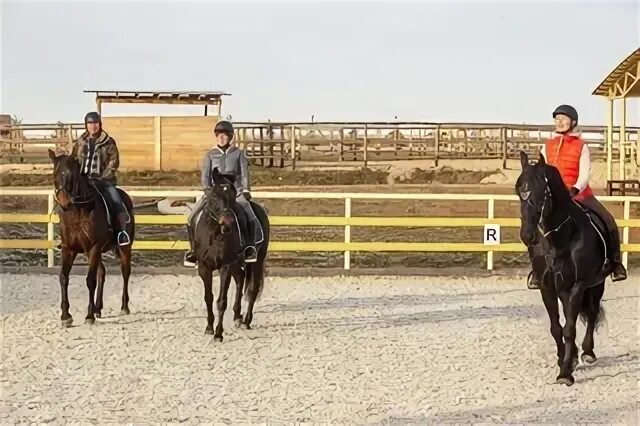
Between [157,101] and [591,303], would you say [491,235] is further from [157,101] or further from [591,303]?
[157,101]

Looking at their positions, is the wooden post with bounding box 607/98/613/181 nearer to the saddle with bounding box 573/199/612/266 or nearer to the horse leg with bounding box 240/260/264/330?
the horse leg with bounding box 240/260/264/330

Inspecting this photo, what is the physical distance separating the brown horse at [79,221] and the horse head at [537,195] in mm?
4068

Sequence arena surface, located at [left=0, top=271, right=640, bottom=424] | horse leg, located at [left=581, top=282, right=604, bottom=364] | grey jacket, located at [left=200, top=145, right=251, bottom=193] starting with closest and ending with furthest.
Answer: arena surface, located at [left=0, top=271, right=640, bottom=424] < horse leg, located at [left=581, top=282, right=604, bottom=364] < grey jacket, located at [left=200, top=145, right=251, bottom=193]

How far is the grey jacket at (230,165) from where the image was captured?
8328 millimetres

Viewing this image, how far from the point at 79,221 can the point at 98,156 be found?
0.78 m

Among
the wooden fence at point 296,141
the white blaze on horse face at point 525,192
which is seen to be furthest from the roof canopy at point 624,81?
the white blaze on horse face at point 525,192

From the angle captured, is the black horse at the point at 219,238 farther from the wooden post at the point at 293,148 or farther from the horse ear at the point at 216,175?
the wooden post at the point at 293,148

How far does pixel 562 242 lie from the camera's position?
6.76 metres

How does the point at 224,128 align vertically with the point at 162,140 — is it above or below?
below

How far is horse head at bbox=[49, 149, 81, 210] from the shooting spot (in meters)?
8.22

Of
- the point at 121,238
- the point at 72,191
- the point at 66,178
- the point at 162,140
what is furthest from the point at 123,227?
the point at 162,140

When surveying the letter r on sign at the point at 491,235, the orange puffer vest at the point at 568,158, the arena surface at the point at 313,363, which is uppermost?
the orange puffer vest at the point at 568,158

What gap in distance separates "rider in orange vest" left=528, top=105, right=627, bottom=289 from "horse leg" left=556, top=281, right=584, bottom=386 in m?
0.27

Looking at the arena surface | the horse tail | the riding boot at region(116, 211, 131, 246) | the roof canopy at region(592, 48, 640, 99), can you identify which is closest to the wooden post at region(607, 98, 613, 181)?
the roof canopy at region(592, 48, 640, 99)
